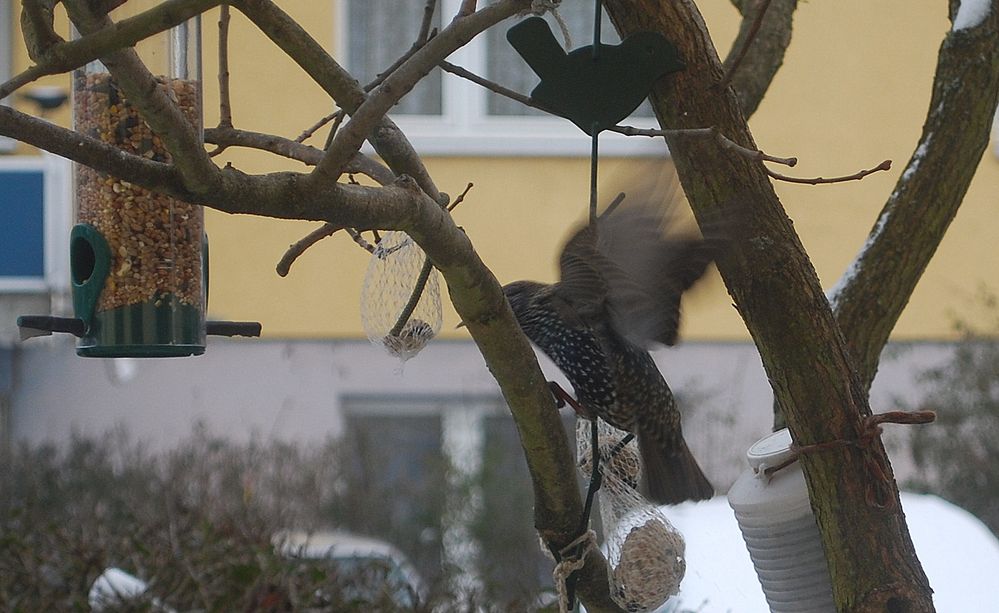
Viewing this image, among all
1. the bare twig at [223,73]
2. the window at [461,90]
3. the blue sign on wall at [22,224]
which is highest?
the window at [461,90]

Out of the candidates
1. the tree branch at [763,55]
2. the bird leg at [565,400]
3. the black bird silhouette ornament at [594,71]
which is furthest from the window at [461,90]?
the black bird silhouette ornament at [594,71]

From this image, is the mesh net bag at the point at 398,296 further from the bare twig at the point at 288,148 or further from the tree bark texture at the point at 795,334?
the tree bark texture at the point at 795,334

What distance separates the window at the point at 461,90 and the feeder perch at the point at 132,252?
5.24m

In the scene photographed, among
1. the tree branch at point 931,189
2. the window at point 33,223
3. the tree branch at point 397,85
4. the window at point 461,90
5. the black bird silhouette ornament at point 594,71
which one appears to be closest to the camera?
the tree branch at point 397,85

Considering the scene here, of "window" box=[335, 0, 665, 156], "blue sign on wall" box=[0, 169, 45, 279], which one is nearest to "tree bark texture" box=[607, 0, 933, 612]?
"window" box=[335, 0, 665, 156]

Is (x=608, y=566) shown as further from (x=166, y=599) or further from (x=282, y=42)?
(x=166, y=599)

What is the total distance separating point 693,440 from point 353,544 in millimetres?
2087

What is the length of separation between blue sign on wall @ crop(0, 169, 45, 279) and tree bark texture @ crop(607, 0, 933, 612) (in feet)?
20.1

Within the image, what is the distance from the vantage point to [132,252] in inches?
85.6

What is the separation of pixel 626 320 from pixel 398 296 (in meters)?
0.38

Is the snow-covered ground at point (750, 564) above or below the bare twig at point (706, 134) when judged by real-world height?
below

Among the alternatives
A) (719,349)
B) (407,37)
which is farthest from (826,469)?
(407,37)

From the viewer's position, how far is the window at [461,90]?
7590mm

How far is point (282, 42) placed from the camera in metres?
1.51
